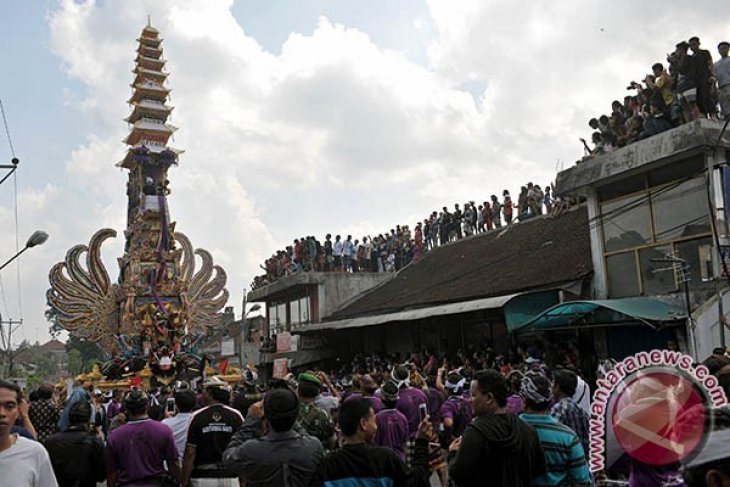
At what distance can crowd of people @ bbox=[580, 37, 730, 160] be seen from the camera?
531 inches

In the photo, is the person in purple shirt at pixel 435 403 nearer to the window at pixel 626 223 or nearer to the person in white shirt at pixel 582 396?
the person in white shirt at pixel 582 396

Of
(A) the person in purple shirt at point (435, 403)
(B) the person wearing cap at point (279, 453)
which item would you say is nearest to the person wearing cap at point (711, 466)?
(B) the person wearing cap at point (279, 453)

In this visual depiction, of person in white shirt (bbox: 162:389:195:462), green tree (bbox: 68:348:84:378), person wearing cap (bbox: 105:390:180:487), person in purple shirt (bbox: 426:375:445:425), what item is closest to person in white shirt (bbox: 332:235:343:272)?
person in purple shirt (bbox: 426:375:445:425)

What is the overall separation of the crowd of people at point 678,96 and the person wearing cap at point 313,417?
10.5 m

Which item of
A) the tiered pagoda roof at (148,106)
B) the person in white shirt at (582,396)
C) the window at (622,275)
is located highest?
the tiered pagoda roof at (148,106)

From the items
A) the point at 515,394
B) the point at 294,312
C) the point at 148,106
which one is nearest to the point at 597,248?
the point at 515,394

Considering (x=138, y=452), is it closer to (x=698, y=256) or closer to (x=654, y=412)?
(x=654, y=412)

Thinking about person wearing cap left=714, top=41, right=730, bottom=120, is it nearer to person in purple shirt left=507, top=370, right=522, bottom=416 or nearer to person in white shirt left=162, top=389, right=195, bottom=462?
person in purple shirt left=507, top=370, right=522, bottom=416

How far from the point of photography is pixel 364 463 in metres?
3.65

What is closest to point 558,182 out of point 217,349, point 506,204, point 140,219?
point 506,204

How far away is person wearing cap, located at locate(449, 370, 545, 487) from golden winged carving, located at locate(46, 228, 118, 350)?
2641 cm

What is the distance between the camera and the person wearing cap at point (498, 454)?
3.84 metres

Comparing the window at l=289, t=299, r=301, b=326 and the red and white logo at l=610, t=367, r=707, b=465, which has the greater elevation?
the window at l=289, t=299, r=301, b=326

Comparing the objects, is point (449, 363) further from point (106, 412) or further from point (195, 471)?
point (195, 471)
